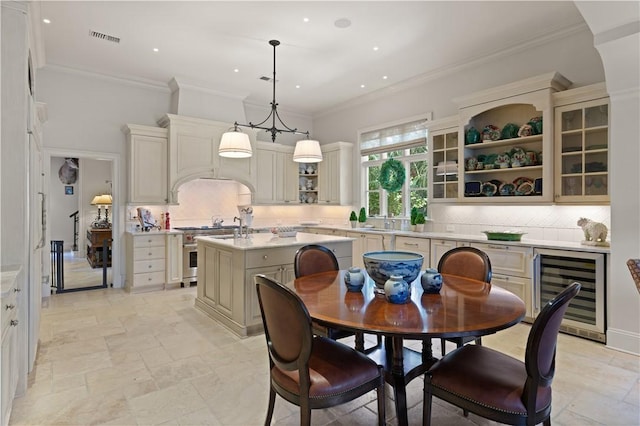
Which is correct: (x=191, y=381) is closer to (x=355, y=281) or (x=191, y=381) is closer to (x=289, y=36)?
(x=355, y=281)

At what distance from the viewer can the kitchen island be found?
11.8ft

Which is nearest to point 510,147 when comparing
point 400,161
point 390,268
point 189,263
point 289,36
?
point 400,161

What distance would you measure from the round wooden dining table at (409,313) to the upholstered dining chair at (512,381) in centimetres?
16

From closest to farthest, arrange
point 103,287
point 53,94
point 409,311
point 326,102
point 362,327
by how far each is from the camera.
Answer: point 362,327, point 409,311, point 53,94, point 103,287, point 326,102

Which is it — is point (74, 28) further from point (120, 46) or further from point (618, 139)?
point (618, 139)

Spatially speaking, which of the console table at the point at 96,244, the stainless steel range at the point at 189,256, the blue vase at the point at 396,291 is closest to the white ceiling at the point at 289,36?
the stainless steel range at the point at 189,256

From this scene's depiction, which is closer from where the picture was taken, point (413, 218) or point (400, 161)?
point (413, 218)

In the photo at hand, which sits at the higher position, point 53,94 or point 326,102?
point 326,102

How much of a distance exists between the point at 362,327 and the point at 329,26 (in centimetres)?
364

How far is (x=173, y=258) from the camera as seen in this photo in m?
5.56

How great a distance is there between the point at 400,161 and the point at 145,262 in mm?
4397

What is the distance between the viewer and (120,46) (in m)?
4.65

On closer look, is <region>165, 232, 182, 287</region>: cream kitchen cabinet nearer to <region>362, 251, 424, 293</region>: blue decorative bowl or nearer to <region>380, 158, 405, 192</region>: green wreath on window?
<region>380, 158, 405, 192</region>: green wreath on window

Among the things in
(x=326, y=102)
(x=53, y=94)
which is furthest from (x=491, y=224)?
(x=53, y=94)
